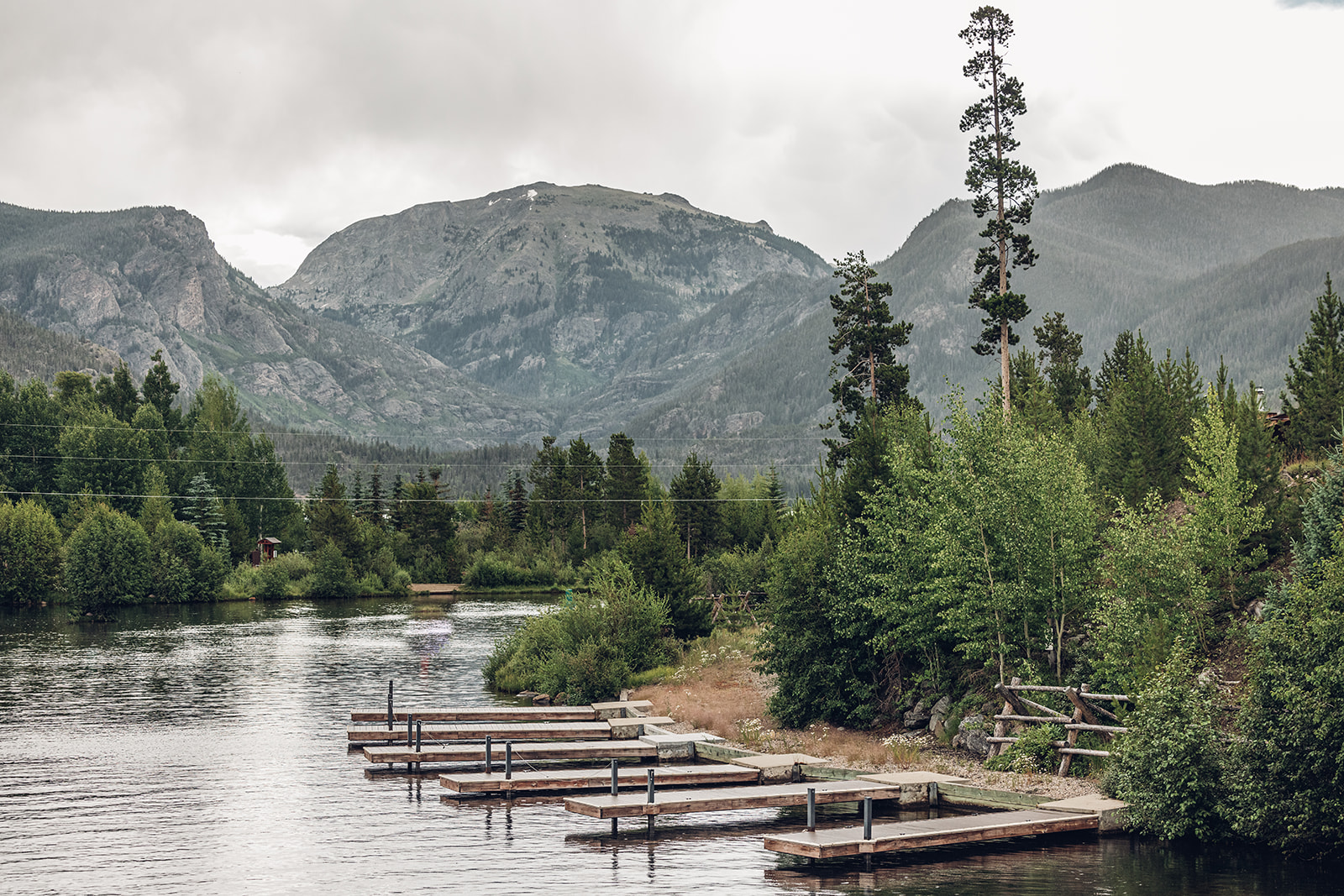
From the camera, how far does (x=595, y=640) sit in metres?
65.8

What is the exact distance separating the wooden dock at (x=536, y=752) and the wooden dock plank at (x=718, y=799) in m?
8.81

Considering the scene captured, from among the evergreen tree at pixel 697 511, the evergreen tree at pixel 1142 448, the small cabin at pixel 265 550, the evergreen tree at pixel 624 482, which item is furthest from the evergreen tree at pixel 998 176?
the small cabin at pixel 265 550

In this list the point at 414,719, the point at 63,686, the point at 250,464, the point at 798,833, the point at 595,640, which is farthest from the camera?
the point at 250,464

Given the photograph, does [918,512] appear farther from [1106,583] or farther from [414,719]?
[414,719]

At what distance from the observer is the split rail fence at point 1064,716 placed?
3956cm

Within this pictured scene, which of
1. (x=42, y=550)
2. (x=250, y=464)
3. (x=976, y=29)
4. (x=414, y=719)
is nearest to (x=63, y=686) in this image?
(x=414, y=719)

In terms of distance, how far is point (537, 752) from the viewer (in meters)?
47.9

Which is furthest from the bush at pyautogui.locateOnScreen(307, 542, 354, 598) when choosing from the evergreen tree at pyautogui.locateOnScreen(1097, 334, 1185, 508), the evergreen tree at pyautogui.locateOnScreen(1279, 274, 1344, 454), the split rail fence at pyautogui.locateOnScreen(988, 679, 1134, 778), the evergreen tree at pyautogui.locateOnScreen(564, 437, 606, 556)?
the split rail fence at pyautogui.locateOnScreen(988, 679, 1134, 778)

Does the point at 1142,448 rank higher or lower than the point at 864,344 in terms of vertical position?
lower

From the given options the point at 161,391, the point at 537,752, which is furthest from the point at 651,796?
the point at 161,391

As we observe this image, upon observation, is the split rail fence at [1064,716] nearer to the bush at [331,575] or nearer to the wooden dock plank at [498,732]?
the wooden dock plank at [498,732]

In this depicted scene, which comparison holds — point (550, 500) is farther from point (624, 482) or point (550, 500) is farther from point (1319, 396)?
point (1319, 396)

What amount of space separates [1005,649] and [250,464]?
15551 cm

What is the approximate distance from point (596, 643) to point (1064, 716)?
30155 mm
